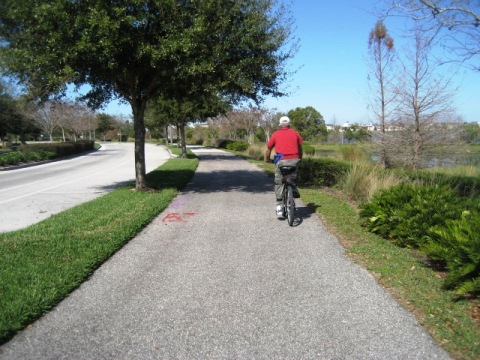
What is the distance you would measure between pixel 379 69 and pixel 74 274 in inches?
606

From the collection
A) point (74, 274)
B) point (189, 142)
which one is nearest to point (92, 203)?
point (74, 274)

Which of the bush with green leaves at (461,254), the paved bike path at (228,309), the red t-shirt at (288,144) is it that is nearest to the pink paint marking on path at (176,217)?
the paved bike path at (228,309)

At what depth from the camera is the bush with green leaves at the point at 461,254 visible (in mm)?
3936

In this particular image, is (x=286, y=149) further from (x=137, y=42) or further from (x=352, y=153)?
(x=352, y=153)

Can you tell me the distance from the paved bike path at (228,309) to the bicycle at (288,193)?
77cm

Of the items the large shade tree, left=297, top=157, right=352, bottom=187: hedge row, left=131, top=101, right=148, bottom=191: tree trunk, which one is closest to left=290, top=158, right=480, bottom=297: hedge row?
left=297, top=157, right=352, bottom=187: hedge row

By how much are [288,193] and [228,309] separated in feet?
12.3

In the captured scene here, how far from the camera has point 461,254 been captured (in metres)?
4.14

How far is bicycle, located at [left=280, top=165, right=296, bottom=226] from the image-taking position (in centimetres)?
732

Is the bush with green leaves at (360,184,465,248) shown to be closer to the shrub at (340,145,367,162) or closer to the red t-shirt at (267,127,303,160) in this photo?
the red t-shirt at (267,127,303,160)

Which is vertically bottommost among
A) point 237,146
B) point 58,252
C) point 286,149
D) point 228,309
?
point 228,309

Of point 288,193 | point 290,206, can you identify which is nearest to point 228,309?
point 290,206

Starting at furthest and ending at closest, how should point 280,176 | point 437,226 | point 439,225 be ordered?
point 280,176, point 439,225, point 437,226

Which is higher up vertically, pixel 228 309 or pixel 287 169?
pixel 287 169
